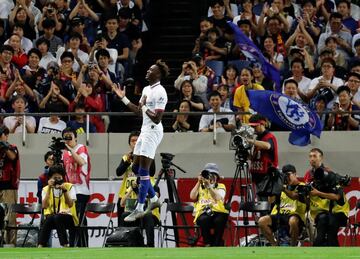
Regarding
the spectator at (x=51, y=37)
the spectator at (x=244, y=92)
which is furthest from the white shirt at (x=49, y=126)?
the spectator at (x=244, y=92)

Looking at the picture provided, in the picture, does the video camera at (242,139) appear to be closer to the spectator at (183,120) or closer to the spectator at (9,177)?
the spectator at (183,120)

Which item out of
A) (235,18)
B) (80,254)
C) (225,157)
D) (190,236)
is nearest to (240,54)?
(235,18)

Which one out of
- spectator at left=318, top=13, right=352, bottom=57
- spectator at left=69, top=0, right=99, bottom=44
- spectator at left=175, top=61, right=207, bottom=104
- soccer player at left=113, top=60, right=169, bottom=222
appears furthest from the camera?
spectator at left=69, top=0, right=99, bottom=44

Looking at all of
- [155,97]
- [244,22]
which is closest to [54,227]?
[155,97]

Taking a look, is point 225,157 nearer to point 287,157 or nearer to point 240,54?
point 287,157

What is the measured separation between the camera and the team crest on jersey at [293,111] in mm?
23359

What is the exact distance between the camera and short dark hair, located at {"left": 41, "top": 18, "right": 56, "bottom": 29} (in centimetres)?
2781

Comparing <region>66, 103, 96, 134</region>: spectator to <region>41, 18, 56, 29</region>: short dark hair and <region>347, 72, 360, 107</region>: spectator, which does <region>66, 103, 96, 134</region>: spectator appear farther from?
<region>347, 72, 360, 107</region>: spectator

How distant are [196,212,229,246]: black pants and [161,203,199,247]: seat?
0.45 ft

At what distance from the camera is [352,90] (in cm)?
2438

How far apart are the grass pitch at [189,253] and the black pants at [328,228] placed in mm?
2847

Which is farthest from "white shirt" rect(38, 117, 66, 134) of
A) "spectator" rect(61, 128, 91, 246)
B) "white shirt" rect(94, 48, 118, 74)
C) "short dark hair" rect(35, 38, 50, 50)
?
"short dark hair" rect(35, 38, 50, 50)

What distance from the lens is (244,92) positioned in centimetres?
2414

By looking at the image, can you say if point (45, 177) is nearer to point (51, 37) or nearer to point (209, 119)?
point (209, 119)
